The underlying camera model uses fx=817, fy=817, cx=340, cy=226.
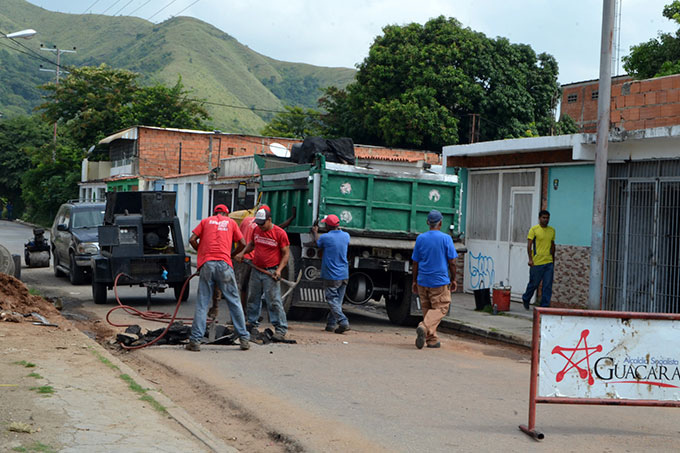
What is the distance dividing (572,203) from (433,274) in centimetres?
599

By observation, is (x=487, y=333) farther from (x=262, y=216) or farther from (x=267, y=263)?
(x=262, y=216)

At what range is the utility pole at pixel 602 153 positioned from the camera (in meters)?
12.4

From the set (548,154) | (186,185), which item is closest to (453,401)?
(548,154)

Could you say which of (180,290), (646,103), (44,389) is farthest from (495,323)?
(44,389)

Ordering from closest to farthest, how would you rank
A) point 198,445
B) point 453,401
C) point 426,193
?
point 198,445 → point 453,401 → point 426,193

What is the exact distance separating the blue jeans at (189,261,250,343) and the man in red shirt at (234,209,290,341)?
39.6 inches

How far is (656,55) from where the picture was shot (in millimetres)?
32312

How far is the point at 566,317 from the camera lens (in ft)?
21.7

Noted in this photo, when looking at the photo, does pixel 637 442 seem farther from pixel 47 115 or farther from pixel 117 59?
pixel 117 59

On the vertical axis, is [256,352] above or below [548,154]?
below

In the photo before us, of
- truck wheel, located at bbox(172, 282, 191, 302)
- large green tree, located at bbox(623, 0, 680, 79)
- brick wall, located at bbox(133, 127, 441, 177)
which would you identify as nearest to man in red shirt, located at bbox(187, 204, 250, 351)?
truck wheel, located at bbox(172, 282, 191, 302)

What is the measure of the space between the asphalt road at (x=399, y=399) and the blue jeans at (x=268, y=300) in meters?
0.50

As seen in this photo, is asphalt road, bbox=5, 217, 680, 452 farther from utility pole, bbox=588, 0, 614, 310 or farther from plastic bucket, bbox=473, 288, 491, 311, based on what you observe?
plastic bucket, bbox=473, 288, 491, 311

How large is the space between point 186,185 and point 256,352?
3021 cm
